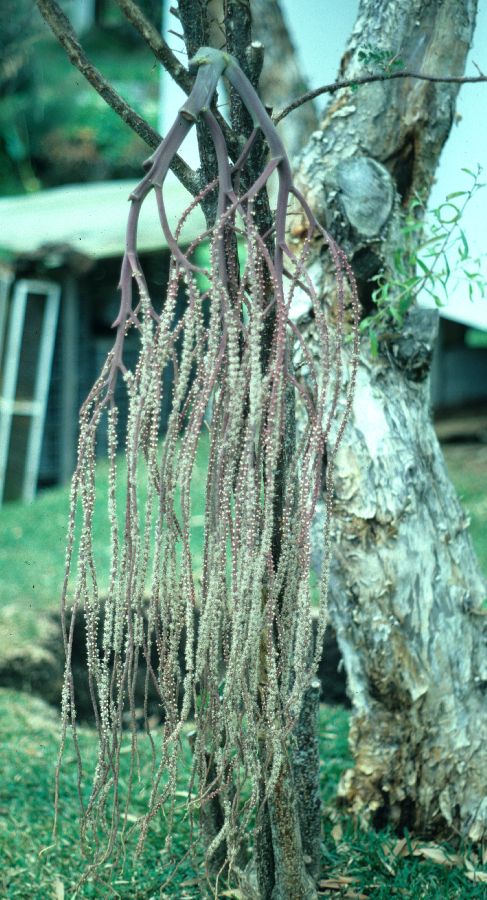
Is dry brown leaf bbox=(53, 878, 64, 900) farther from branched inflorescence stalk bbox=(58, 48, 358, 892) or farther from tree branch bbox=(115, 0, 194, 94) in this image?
tree branch bbox=(115, 0, 194, 94)

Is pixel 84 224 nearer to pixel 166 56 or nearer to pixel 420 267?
→ pixel 420 267

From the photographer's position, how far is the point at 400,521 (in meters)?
2.39

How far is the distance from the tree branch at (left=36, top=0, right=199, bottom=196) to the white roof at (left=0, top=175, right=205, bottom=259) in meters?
4.25

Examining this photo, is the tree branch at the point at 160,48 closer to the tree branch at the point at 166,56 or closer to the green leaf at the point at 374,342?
the tree branch at the point at 166,56

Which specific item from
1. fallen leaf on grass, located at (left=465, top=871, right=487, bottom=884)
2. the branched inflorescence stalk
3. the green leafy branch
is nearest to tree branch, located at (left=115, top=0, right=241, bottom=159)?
the branched inflorescence stalk

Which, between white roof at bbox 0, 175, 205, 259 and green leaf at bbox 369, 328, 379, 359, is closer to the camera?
green leaf at bbox 369, 328, 379, 359

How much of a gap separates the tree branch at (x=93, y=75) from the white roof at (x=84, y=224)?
14.0ft

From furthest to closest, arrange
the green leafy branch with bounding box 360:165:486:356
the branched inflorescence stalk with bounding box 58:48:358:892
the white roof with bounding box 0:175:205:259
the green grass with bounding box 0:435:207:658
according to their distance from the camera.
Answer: the white roof with bounding box 0:175:205:259 < the green grass with bounding box 0:435:207:658 < the green leafy branch with bounding box 360:165:486:356 < the branched inflorescence stalk with bounding box 58:48:358:892

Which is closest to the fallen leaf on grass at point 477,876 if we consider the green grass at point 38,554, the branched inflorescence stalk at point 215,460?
the branched inflorescence stalk at point 215,460

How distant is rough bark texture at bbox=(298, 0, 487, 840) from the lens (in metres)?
2.39

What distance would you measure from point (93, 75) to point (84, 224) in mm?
5803

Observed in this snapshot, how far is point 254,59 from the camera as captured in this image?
1.75 m

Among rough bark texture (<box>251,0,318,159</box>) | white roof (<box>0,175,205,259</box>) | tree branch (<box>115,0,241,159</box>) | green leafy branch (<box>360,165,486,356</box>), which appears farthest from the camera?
white roof (<box>0,175,205,259</box>)

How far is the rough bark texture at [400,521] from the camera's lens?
239cm
